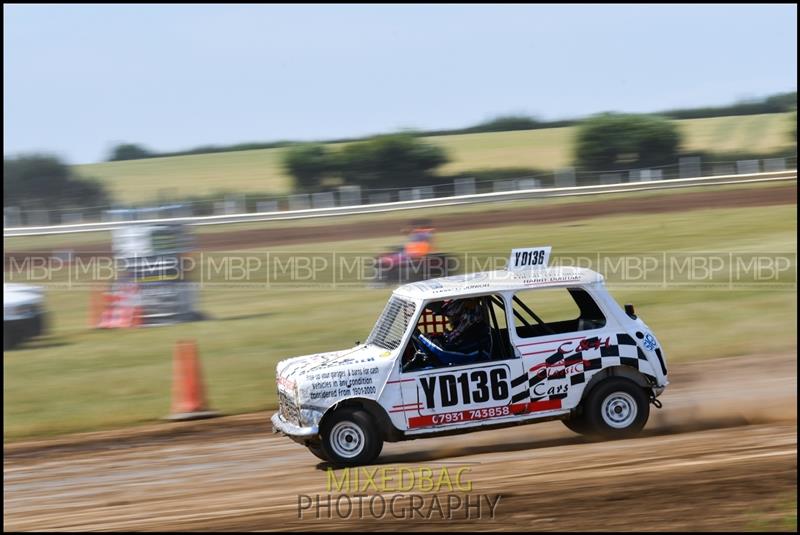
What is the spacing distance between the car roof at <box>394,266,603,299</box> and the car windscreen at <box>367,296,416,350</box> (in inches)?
4.1

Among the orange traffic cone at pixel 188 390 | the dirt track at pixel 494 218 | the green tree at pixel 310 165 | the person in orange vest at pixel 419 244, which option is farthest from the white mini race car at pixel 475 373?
the green tree at pixel 310 165

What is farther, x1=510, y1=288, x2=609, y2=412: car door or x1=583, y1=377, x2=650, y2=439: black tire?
x1=583, y1=377, x2=650, y2=439: black tire

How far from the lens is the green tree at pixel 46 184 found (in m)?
49.7

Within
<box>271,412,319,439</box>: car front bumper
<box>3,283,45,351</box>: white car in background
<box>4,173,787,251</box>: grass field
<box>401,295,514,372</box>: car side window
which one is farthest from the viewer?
<box>4,173,787,251</box>: grass field

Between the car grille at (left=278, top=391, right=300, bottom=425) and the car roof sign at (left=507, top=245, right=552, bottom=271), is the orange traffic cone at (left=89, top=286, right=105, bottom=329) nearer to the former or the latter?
the car grille at (left=278, top=391, right=300, bottom=425)

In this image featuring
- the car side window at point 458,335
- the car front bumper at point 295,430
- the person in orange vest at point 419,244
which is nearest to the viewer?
the car front bumper at point 295,430

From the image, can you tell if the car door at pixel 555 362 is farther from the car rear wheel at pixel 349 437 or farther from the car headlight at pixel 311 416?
the car headlight at pixel 311 416

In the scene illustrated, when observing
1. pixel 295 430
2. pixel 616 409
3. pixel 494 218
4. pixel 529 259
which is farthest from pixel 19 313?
pixel 494 218

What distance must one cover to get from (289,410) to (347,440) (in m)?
0.65

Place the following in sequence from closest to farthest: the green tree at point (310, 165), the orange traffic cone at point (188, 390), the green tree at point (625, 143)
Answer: the orange traffic cone at point (188, 390), the green tree at point (625, 143), the green tree at point (310, 165)

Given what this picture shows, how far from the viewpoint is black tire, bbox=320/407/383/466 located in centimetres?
805

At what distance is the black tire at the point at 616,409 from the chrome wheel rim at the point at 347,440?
6.59 feet

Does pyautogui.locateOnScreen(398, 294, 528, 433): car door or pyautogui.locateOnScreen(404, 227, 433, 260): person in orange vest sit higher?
pyautogui.locateOnScreen(404, 227, 433, 260): person in orange vest

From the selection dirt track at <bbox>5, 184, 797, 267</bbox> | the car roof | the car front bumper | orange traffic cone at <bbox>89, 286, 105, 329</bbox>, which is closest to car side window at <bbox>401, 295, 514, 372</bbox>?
the car roof
